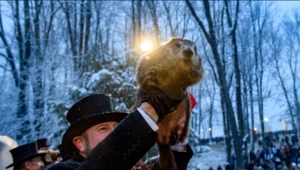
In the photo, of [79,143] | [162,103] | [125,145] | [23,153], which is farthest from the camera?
[23,153]

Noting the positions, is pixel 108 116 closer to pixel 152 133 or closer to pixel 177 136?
pixel 177 136

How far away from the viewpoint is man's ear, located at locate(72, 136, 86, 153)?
7.90 feet

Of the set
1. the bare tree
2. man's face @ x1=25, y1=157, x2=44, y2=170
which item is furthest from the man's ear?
the bare tree

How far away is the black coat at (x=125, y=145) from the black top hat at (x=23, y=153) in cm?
302

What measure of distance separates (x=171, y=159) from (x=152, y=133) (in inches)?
21.5

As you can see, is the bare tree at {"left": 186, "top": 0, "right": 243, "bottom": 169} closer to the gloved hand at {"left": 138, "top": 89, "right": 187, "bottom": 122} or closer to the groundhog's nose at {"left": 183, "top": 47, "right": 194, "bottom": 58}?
the groundhog's nose at {"left": 183, "top": 47, "right": 194, "bottom": 58}

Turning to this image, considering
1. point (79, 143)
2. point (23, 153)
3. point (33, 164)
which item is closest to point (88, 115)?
point (79, 143)

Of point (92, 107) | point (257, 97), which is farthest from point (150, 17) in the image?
point (92, 107)

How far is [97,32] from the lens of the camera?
1981cm

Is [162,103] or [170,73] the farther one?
[170,73]

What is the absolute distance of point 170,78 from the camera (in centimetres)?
142

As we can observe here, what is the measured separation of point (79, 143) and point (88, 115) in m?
0.26

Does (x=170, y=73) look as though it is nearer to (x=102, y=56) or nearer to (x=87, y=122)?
(x=87, y=122)

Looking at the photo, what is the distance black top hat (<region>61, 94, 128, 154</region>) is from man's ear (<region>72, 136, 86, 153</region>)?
0.03 meters
